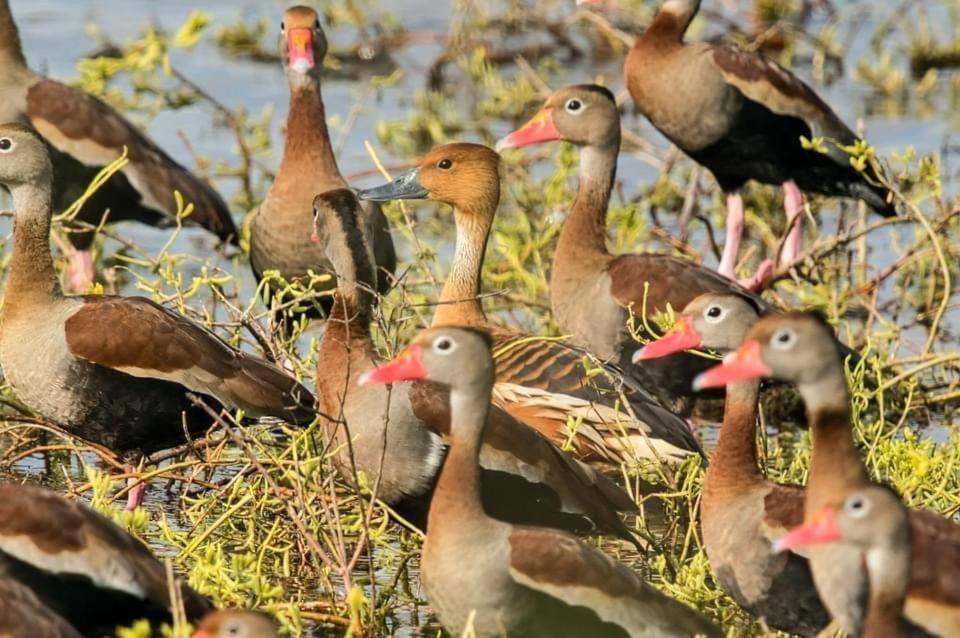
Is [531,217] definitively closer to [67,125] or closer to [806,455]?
[67,125]

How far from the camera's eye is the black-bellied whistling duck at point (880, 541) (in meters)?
5.10

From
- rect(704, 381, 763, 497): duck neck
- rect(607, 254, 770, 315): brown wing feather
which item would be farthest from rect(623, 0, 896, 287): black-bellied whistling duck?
rect(704, 381, 763, 497): duck neck

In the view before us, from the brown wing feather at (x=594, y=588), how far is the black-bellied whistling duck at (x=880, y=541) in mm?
627

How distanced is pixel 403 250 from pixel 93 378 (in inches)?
176

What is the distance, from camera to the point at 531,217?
36.2 ft

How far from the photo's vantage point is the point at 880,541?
5.12 meters

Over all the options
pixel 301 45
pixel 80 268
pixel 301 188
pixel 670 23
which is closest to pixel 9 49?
pixel 80 268

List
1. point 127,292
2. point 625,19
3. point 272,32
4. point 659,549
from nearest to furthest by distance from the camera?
point 659,549, point 127,292, point 625,19, point 272,32

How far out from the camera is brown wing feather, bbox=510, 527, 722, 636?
5695mm

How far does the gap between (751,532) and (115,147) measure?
214 inches

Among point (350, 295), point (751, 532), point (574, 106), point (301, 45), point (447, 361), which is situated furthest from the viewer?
point (301, 45)

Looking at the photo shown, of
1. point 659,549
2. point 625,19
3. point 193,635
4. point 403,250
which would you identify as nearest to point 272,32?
point 625,19

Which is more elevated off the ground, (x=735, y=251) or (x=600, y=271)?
(x=600, y=271)

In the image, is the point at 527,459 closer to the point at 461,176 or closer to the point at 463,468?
the point at 463,468
